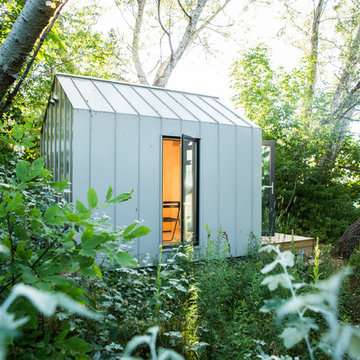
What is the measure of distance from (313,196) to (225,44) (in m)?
6.77

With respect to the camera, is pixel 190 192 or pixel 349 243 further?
pixel 349 243

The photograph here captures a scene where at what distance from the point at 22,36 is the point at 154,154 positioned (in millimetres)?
2741

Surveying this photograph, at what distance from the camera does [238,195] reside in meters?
5.42

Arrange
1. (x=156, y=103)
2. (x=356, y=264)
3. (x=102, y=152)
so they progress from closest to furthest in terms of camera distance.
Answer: (x=102, y=152) → (x=356, y=264) → (x=156, y=103)

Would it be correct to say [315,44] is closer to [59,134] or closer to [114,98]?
[114,98]

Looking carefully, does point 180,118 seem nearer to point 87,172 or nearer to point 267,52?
point 87,172

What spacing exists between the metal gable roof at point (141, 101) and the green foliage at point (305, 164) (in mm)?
3685

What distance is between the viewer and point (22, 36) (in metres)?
2.06

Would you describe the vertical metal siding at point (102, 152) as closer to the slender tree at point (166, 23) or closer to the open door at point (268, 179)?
the open door at point (268, 179)

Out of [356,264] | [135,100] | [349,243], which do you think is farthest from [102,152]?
[349,243]

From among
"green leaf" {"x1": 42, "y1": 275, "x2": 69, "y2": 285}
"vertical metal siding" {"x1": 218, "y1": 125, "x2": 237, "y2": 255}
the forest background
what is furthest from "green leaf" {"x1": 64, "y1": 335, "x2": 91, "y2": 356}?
the forest background

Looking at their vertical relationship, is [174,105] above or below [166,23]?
below

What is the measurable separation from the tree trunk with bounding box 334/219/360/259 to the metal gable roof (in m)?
2.69

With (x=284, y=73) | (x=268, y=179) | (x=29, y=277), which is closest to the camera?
(x=29, y=277)
